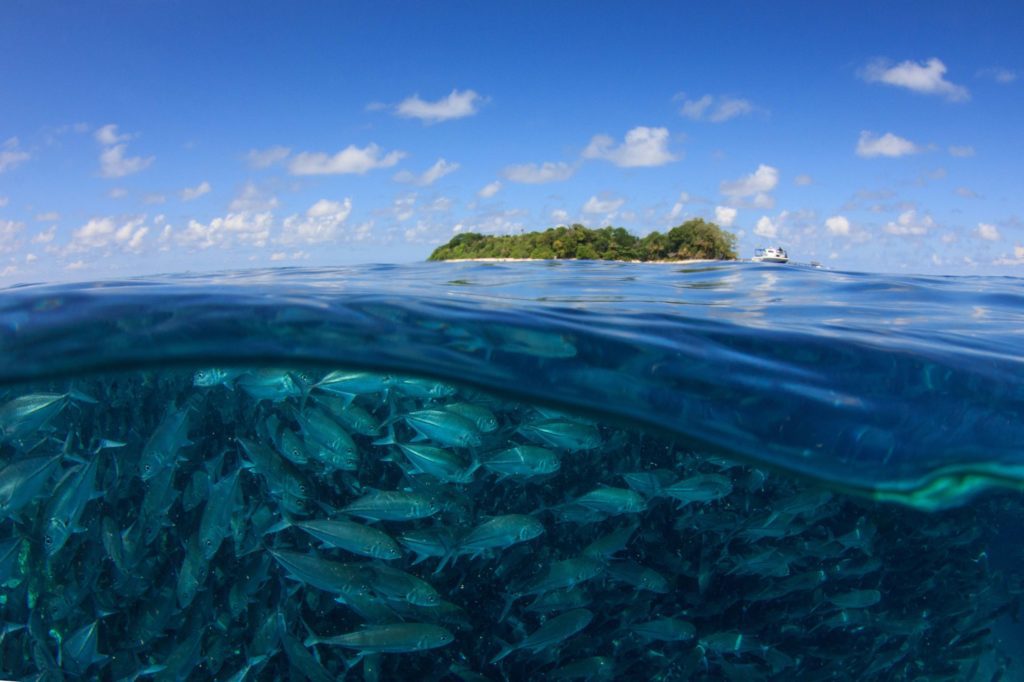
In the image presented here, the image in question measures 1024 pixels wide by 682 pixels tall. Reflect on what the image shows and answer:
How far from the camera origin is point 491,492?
5527mm

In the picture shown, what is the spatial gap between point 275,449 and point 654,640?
3.02 m

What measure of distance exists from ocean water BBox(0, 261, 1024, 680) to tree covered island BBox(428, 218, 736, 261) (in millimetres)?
35884

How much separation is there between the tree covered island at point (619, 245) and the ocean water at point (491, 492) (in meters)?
35.9

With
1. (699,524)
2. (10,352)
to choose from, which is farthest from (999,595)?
(10,352)

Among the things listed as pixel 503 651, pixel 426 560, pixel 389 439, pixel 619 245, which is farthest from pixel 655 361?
pixel 619 245

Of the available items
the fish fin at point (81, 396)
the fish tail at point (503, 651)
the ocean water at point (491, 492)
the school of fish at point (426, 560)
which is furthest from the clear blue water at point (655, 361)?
the fish tail at point (503, 651)

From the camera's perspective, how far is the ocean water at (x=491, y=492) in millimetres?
5230

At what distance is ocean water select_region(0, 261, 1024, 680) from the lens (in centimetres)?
523

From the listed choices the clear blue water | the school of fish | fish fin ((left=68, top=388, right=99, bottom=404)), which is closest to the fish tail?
the school of fish

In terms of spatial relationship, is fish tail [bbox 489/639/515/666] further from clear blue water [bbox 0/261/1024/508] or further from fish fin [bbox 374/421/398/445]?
clear blue water [bbox 0/261/1024/508]

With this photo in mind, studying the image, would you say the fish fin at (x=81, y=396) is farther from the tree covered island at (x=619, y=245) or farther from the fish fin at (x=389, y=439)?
the tree covered island at (x=619, y=245)

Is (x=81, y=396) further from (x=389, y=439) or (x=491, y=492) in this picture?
(x=491, y=492)

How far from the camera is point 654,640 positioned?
5.45 metres

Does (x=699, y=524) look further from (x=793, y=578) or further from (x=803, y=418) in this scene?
(x=803, y=418)
